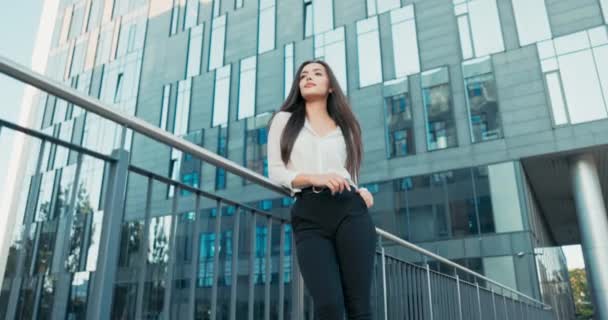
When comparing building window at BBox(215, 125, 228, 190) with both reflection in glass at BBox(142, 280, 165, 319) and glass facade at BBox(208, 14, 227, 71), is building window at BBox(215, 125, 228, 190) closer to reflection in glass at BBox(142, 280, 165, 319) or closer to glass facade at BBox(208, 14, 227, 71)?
glass facade at BBox(208, 14, 227, 71)

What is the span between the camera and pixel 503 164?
58.2 ft

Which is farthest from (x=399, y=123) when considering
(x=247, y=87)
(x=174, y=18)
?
(x=174, y=18)

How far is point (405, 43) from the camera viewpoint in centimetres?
2048

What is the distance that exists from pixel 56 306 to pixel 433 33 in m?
20.2

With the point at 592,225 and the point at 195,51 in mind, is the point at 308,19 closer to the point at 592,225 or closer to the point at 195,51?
the point at 195,51

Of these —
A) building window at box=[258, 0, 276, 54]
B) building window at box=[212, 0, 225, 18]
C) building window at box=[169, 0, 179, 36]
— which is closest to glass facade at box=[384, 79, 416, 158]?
building window at box=[258, 0, 276, 54]

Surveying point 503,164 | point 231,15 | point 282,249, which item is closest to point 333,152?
point 282,249

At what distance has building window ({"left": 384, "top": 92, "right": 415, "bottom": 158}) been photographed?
64.0 ft

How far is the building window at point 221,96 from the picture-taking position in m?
24.2

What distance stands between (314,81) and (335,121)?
0.26m

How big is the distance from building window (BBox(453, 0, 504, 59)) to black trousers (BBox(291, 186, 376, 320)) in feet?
61.4

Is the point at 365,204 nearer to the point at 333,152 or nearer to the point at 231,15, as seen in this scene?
the point at 333,152

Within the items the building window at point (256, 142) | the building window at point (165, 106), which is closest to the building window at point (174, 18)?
the building window at point (165, 106)

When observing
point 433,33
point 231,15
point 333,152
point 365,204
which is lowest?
point 365,204
